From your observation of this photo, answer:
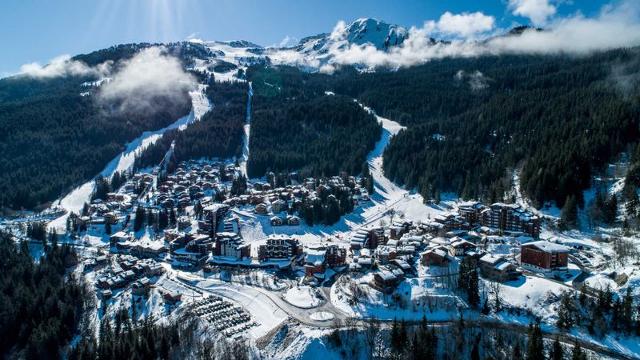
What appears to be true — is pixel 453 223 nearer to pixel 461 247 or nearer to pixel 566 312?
pixel 461 247

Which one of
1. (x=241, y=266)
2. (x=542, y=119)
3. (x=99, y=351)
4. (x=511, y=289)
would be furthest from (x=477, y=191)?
(x=99, y=351)

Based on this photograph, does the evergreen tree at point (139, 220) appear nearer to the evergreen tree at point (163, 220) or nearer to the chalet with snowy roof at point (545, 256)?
the evergreen tree at point (163, 220)

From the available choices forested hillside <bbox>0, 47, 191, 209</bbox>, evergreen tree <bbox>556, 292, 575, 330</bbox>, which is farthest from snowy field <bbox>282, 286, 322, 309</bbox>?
forested hillside <bbox>0, 47, 191, 209</bbox>

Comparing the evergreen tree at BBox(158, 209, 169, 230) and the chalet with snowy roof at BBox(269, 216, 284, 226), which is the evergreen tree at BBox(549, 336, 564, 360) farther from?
the evergreen tree at BBox(158, 209, 169, 230)

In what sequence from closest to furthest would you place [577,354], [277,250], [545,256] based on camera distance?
1. [577,354]
2. [545,256]
3. [277,250]

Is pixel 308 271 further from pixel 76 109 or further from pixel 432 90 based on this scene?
pixel 76 109

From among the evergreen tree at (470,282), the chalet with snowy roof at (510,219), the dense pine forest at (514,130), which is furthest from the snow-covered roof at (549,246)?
the dense pine forest at (514,130)

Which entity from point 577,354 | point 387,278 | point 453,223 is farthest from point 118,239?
point 577,354
